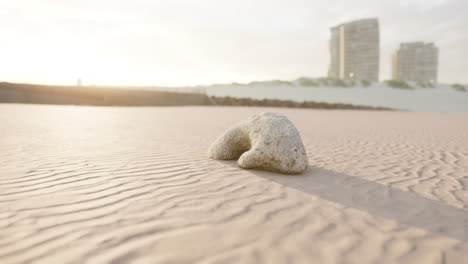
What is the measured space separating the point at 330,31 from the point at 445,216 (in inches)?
3034

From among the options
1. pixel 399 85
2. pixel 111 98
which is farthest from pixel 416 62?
pixel 111 98

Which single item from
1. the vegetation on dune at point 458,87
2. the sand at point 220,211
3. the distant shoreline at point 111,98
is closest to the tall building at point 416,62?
the vegetation on dune at point 458,87

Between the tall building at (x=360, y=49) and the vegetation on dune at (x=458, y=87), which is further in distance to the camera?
the tall building at (x=360, y=49)

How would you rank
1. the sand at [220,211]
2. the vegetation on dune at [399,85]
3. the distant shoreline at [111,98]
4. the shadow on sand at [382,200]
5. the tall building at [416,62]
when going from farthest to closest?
the tall building at [416,62] < the vegetation on dune at [399,85] < the distant shoreline at [111,98] < the shadow on sand at [382,200] < the sand at [220,211]

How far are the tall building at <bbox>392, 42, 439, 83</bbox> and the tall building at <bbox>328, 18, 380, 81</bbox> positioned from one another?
61.1 ft

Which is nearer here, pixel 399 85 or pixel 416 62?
pixel 399 85

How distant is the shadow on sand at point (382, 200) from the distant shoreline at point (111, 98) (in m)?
20.1

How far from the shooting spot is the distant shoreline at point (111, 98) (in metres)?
18.7

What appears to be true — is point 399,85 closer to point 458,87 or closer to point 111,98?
point 458,87

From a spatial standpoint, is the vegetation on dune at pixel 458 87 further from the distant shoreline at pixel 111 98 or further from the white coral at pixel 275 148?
the white coral at pixel 275 148

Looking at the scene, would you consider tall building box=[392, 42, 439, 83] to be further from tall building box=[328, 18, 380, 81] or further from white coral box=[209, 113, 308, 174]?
white coral box=[209, 113, 308, 174]

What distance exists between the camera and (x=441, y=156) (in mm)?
5609

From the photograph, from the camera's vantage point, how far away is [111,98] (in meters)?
21.5

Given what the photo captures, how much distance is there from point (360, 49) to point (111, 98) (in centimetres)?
5553
